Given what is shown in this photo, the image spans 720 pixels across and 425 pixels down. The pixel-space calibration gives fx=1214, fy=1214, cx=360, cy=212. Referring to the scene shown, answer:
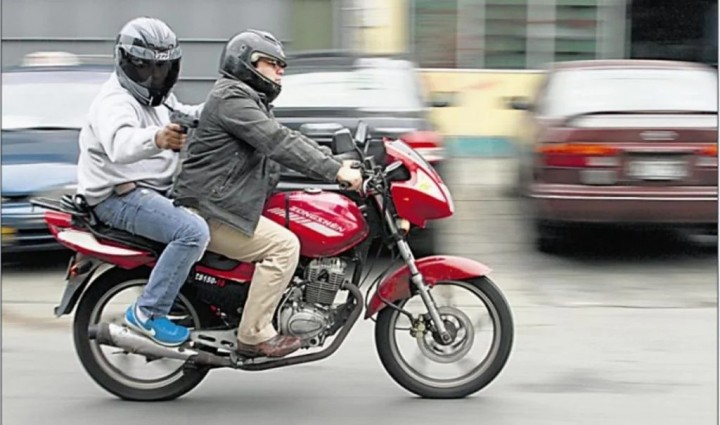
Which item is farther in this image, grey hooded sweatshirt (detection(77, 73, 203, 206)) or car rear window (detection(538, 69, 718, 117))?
car rear window (detection(538, 69, 718, 117))

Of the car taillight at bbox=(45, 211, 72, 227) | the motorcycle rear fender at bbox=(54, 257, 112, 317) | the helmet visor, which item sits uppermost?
the helmet visor

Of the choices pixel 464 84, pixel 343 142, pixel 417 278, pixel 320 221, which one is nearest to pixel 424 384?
pixel 417 278

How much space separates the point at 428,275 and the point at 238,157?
1.02 m

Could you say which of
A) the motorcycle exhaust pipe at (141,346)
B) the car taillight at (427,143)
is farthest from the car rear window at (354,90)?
the motorcycle exhaust pipe at (141,346)

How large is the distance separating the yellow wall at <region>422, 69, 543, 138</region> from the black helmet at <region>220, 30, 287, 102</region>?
9169 millimetres

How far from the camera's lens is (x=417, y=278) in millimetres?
5496

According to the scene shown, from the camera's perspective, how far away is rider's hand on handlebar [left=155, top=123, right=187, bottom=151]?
5012 millimetres

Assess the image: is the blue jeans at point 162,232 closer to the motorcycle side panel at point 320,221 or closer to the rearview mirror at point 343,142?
the motorcycle side panel at point 320,221

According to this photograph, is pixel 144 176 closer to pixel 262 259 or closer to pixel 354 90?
pixel 262 259

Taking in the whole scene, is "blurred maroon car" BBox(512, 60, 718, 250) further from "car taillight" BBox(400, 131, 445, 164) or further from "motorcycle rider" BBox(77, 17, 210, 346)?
"motorcycle rider" BBox(77, 17, 210, 346)

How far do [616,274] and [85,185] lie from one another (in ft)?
15.0

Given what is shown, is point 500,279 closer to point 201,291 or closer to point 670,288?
point 670,288

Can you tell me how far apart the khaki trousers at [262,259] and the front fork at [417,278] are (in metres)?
0.43

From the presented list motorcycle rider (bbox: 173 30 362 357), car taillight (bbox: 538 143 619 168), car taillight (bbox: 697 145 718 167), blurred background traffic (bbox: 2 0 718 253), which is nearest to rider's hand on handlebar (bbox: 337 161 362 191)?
motorcycle rider (bbox: 173 30 362 357)
